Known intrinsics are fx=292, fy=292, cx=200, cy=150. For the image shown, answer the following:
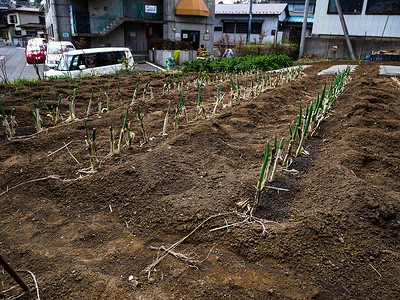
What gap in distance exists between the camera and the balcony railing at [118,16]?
1967 centimetres

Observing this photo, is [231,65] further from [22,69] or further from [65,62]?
[22,69]

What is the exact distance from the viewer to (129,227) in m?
2.18

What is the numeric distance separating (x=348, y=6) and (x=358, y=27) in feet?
4.90

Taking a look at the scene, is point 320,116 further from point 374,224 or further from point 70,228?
point 70,228

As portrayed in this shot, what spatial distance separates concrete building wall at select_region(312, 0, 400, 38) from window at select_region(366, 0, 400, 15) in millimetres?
229

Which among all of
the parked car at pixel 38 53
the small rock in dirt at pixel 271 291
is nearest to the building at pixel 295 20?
the parked car at pixel 38 53

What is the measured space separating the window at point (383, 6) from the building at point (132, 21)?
450 inches

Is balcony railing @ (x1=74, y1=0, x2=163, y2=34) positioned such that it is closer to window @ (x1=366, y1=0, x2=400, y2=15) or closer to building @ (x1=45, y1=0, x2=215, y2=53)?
building @ (x1=45, y1=0, x2=215, y2=53)

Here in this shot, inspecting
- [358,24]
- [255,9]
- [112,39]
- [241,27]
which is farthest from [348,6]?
[112,39]

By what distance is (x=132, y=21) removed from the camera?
70.5ft

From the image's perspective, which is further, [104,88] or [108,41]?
[108,41]

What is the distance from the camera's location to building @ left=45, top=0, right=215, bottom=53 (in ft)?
63.3

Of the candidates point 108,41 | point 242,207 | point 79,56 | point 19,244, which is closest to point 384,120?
point 242,207

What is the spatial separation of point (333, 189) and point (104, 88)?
235 inches
